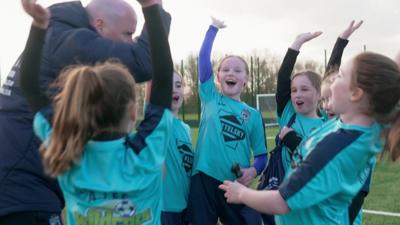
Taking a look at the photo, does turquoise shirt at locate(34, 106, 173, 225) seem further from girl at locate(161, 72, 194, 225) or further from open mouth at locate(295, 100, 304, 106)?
open mouth at locate(295, 100, 304, 106)

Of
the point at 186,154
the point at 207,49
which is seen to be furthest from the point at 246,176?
the point at 207,49

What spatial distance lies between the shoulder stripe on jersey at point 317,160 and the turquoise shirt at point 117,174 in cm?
61

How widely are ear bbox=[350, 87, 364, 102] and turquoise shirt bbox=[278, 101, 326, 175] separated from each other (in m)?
1.83

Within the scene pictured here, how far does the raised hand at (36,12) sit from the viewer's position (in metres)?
2.19

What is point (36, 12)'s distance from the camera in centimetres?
223

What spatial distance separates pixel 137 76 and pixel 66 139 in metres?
0.63

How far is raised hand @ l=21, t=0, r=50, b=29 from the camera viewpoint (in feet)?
7.19

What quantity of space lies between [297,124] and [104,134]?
8.34ft

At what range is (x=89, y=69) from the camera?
7.28 ft

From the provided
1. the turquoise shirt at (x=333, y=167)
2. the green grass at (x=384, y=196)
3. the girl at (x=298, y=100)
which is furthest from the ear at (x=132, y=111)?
the green grass at (x=384, y=196)

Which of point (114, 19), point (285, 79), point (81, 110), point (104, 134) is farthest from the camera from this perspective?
point (285, 79)

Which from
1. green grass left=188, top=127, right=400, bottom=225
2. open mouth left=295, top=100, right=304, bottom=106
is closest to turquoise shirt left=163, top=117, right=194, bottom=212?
open mouth left=295, top=100, right=304, bottom=106

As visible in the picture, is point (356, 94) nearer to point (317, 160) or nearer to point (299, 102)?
point (317, 160)

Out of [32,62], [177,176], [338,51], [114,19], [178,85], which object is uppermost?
[114,19]
